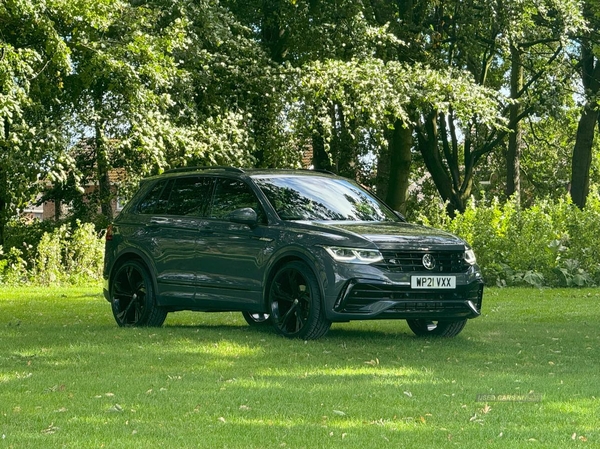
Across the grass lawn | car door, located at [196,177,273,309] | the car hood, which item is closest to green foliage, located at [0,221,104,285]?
the grass lawn

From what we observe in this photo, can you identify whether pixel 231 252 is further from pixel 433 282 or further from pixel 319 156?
pixel 319 156

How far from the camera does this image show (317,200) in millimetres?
12930

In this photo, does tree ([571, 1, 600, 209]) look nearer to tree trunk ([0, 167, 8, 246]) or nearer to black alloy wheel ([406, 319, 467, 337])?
tree trunk ([0, 167, 8, 246])

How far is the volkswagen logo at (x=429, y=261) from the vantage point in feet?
39.0

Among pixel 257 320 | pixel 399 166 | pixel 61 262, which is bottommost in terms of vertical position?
pixel 61 262

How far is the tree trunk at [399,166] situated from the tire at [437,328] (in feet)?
59.1

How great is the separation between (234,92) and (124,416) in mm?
19012

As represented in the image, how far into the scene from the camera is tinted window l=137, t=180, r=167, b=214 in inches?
558

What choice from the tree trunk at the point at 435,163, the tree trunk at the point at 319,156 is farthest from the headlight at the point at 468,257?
the tree trunk at the point at 435,163

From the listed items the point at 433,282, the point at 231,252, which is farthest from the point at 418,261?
the point at 231,252

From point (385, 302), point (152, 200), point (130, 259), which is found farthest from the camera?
point (152, 200)

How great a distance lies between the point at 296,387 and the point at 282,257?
138 inches

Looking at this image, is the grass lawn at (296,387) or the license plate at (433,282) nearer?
the grass lawn at (296,387)

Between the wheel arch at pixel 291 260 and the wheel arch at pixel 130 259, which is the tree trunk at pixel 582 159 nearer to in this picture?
the wheel arch at pixel 130 259
